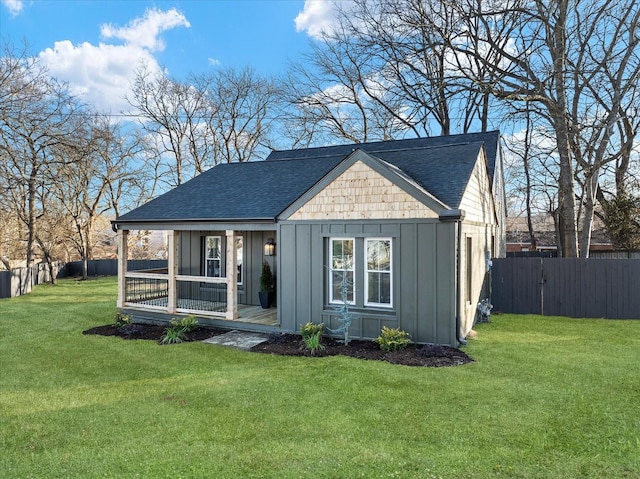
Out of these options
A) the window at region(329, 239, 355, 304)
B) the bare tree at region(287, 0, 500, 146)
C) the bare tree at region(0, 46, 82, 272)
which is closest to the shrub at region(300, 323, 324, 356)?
the window at region(329, 239, 355, 304)

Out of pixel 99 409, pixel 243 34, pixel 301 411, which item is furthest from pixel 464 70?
pixel 99 409

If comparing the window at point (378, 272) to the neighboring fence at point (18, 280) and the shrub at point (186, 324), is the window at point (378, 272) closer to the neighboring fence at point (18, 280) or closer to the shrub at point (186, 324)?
the shrub at point (186, 324)

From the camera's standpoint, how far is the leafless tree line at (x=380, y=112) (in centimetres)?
1458

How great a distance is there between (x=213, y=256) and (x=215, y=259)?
0.40 feet

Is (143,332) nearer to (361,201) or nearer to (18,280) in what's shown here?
(361,201)

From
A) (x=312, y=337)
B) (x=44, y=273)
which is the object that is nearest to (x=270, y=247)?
(x=312, y=337)

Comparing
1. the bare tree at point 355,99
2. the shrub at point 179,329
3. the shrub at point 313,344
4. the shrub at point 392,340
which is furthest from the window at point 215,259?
the bare tree at point 355,99

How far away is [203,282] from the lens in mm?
11695

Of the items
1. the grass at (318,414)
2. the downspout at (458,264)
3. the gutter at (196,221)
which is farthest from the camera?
the gutter at (196,221)

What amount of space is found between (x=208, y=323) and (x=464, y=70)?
12606 mm

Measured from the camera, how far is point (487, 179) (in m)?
11.2

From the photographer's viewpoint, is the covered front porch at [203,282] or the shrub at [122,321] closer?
the covered front porch at [203,282]

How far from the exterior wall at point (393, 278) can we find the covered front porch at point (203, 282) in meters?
1.19

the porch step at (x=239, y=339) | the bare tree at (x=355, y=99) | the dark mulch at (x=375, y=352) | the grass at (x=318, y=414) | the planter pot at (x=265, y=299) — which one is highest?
the bare tree at (x=355, y=99)
